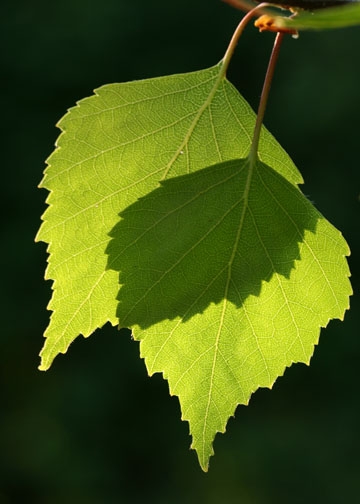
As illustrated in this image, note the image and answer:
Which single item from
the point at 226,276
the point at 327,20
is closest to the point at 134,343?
→ the point at 226,276

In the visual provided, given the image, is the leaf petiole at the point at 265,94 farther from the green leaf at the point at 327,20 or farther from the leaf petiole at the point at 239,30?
the green leaf at the point at 327,20

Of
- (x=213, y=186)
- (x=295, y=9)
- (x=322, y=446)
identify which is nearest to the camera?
(x=295, y=9)

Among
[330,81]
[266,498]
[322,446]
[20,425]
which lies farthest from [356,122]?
[20,425]

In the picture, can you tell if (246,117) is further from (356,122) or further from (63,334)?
(356,122)

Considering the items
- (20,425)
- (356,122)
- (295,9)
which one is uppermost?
(295,9)

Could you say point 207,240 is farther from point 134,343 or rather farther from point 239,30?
point 134,343

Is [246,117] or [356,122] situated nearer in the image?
[246,117]

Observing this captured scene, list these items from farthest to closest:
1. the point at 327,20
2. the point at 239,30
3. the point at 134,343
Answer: the point at 134,343 < the point at 239,30 < the point at 327,20
